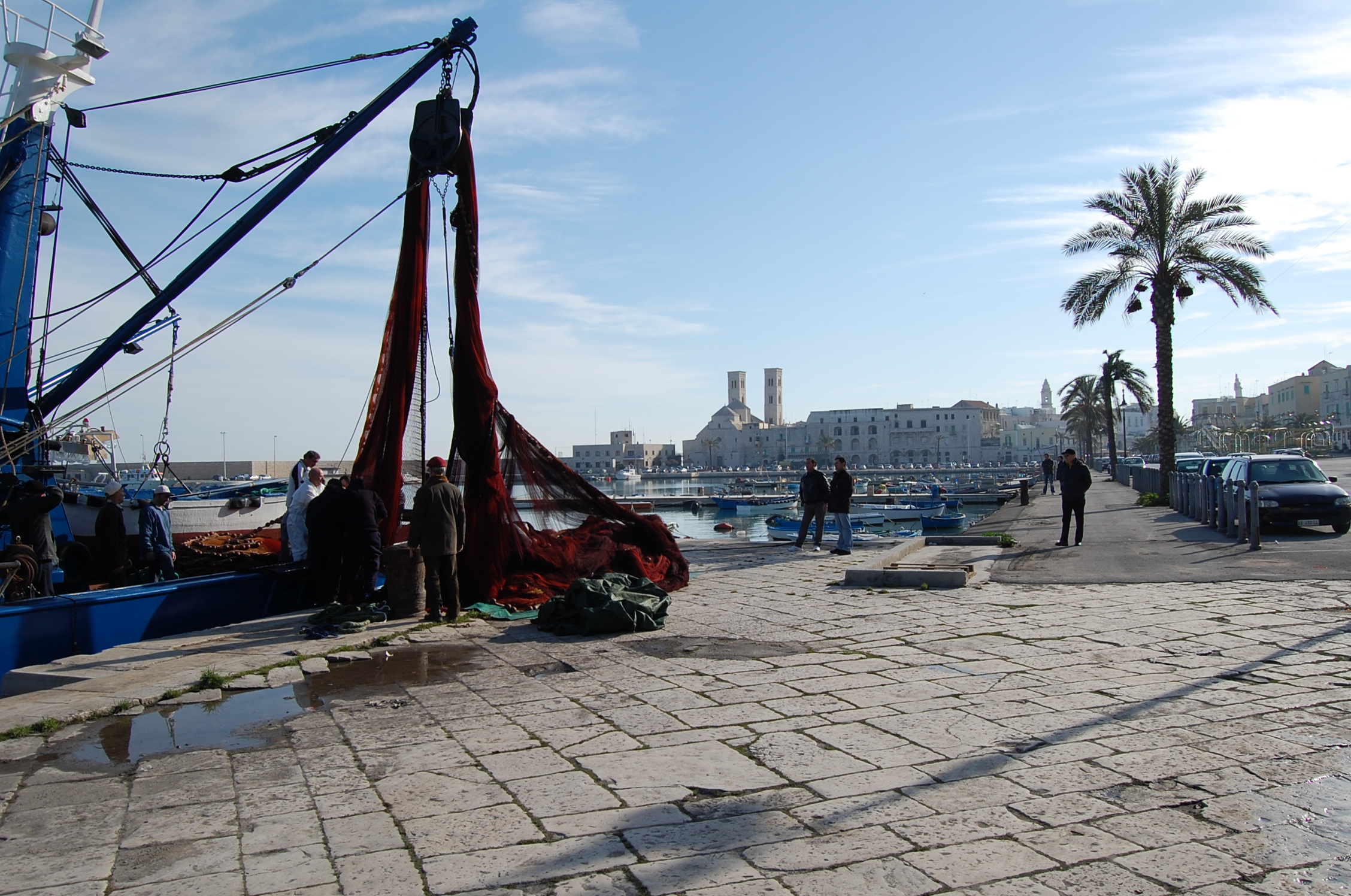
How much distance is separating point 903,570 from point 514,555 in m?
4.30

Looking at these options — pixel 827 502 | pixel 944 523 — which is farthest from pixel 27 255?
pixel 944 523

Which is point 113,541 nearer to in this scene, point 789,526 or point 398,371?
point 398,371

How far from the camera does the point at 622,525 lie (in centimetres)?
1144

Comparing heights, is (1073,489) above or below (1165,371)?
below

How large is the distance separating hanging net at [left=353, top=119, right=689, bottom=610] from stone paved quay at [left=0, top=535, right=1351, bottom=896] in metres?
2.72

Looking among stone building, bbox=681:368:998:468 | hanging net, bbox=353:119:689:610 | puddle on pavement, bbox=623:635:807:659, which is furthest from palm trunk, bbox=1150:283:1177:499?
stone building, bbox=681:368:998:468

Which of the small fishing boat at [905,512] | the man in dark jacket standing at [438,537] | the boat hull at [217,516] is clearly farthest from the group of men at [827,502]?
the small fishing boat at [905,512]

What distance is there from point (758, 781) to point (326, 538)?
253 inches

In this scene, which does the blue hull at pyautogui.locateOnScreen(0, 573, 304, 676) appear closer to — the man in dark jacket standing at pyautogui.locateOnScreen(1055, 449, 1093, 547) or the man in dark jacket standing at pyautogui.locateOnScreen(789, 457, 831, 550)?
the man in dark jacket standing at pyautogui.locateOnScreen(789, 457, 831, 550)

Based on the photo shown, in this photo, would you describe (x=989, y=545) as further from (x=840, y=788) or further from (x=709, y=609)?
(x=840, y=788)

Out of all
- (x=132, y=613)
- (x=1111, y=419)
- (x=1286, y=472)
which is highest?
(x=1111, y=419)

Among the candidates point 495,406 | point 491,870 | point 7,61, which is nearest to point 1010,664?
point 491,870

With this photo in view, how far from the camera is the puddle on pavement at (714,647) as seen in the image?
6883 millimetres

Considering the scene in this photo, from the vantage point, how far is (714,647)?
7.20m
